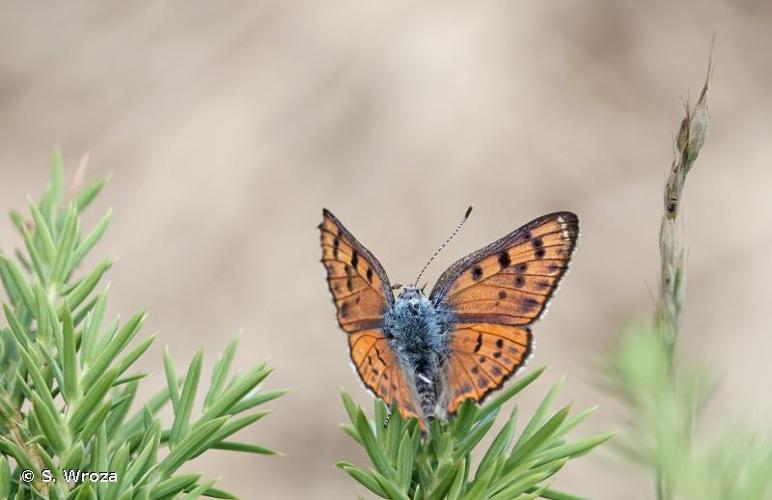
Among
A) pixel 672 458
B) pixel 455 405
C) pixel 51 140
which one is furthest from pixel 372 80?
pixel 672 458

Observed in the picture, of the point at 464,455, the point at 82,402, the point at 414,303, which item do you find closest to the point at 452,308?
the point at 414,303

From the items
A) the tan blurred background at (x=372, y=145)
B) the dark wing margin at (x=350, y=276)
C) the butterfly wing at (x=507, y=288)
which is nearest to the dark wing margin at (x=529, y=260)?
the butterfly wing at (x=507, y=288)

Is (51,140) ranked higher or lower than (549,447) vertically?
higher

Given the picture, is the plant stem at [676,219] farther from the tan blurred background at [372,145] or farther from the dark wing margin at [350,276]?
the tan blurred background at [372,145]

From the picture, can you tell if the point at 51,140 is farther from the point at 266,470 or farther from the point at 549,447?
the point at 549,447

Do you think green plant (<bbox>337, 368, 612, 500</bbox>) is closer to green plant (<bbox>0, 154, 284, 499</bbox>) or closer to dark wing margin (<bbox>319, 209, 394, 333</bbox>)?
green plant (<bbox>0, 154, 284, 499</bbox>)

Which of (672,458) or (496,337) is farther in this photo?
(496,337)
